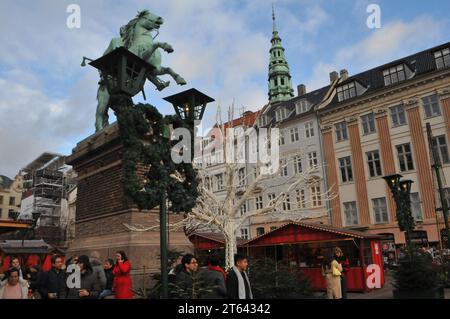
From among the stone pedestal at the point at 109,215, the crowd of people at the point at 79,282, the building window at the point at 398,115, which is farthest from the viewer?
the building window at the point at 398,115

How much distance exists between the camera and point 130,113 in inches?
280

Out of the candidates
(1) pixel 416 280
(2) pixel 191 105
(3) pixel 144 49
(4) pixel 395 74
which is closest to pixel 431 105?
(4) pixel 395 74

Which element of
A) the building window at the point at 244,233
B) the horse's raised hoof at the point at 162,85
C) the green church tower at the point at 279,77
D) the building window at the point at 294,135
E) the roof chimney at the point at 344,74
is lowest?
the building window at the point at 244,233

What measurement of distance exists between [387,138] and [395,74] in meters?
5.30

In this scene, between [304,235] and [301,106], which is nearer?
[304,235]

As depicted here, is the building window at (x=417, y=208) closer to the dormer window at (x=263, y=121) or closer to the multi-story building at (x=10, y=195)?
the dormer window at (x=263, y=121)

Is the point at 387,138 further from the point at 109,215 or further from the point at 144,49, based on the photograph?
the point at 109,215

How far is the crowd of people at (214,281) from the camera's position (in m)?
5.84

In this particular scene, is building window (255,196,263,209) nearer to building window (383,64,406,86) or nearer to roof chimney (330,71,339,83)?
roof chimney (330,71,339,83)

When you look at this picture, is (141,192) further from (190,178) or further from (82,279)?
(82,279)

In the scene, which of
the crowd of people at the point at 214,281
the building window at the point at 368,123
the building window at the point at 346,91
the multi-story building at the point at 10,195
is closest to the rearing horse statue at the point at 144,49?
the crowd of people at the point at 214,281

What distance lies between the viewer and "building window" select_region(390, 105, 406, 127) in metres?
30.2

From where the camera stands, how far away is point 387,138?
3078 cm
